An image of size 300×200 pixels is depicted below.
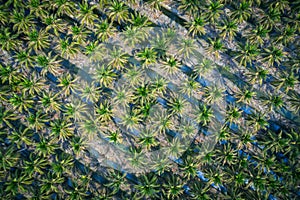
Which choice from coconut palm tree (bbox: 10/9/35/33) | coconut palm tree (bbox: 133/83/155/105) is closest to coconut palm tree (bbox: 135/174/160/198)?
coconut palm tree (bbox: 133/83/155/105)

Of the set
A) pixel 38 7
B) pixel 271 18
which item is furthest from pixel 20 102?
pixel 271 18

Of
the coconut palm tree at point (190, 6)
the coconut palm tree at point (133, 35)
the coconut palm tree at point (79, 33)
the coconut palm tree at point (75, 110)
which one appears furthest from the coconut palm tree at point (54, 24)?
the coconut palm tree at point (190, 6)

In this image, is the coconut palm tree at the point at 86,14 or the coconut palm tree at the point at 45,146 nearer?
the coconut palm tree at the point at 45,146

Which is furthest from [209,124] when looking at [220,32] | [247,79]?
[220,32]

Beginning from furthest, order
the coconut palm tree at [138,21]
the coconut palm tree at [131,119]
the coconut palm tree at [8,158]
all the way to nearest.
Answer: the coconut palm tree at [138,21], the coconut palm tree at [131,119], the coconut palm tree at [8,158]

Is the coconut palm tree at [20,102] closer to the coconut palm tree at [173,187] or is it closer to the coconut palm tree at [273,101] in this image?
the coconut palm tree at [173,187]

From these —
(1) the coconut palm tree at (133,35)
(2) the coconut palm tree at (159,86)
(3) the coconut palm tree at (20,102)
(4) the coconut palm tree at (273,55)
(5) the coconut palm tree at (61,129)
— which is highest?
(4) the coconut palm tree at (273,55)

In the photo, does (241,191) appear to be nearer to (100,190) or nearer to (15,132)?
(100,190)

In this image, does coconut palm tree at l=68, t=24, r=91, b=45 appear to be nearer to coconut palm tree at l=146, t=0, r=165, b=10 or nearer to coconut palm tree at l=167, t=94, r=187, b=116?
coconut palm tree at l=146, t=0, r=165, b=10
